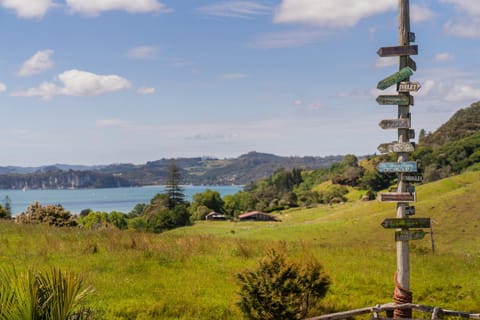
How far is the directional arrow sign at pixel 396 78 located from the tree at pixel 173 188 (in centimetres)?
9509

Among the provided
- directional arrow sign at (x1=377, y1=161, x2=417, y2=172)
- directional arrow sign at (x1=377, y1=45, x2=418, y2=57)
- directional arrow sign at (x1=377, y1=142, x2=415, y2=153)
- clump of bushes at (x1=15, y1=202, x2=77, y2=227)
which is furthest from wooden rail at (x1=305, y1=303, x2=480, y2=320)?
clump of bushes at (x1=15, y1=202, x2=77, y2=227)

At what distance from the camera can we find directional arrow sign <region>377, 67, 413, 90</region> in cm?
1049

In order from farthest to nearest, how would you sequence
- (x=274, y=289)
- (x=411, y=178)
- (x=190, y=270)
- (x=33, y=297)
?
(x=190, y=270)
(x=411, y=178)
(x=274, y=289)
(x=33, y=297)

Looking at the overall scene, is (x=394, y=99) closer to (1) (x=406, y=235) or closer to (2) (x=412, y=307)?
(1) (x=406, y=235)

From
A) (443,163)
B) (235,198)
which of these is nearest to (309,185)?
(235,198)

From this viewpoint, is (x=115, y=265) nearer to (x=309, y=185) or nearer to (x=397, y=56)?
(x=397, y=56)

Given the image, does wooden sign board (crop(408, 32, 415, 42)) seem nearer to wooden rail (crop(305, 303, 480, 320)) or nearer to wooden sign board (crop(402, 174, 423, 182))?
wooden sign board (crop(402, 174, 423, 182))

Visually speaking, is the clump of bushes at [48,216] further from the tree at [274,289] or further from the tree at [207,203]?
the tree at [207,203]

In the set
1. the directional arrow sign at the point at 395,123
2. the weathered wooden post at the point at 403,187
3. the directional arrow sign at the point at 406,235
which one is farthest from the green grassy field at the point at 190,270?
the directional arrow sign at the point at 395,123

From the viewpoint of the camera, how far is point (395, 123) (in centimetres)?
1061

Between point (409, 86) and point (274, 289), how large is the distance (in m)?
5.21

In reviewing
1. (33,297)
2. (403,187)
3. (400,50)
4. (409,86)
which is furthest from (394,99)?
(33,297)

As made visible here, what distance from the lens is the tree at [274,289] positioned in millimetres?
9820

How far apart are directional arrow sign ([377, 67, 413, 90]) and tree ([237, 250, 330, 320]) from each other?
443 cm
